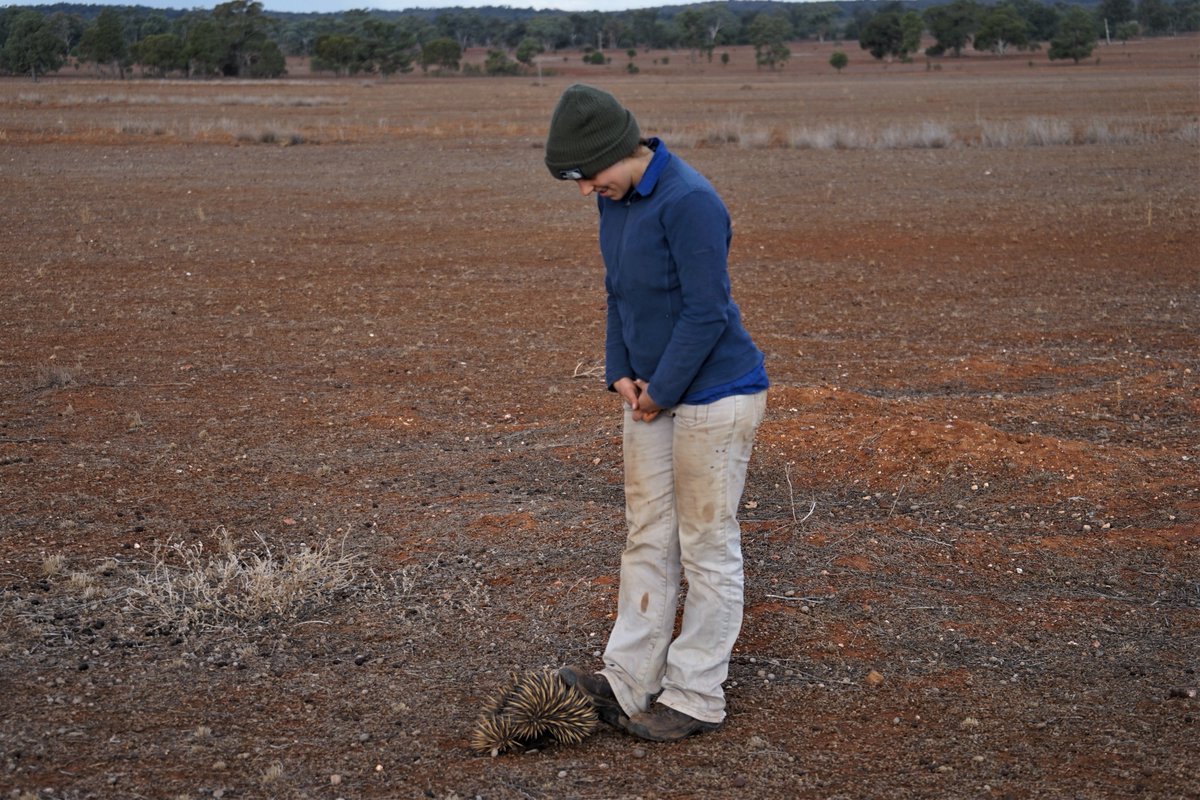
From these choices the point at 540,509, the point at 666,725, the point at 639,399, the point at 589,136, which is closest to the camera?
the point at 589,136

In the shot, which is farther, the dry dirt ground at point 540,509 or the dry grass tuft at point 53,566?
the dry grass tuft at point 53,566

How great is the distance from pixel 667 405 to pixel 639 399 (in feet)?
0.46

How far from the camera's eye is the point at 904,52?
284 ft

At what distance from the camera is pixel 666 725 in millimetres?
3922

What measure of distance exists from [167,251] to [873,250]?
7943 millimetres

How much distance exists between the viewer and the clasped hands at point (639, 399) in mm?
3713

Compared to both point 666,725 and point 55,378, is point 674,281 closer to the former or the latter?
point 666,725

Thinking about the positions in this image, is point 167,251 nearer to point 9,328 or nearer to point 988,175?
point 9,328

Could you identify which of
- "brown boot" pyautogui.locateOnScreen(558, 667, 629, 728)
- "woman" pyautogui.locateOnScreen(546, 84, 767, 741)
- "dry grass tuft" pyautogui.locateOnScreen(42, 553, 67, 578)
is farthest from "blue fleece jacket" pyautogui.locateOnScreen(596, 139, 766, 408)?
"dry grass tuft" pyautogui.locateOnScreen(42, 553, 67, 578)

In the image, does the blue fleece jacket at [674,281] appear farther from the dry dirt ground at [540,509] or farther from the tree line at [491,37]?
the tree line at [491,37]

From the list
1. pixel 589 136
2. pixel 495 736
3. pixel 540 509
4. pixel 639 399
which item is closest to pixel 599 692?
pixel 495 736

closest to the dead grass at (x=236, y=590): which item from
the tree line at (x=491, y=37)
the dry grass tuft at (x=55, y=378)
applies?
the dry grass tuft at (x=55, y=378)

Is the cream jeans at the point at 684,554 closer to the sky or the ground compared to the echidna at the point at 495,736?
closer to the sky

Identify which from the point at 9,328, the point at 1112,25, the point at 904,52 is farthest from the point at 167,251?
the point at 1112,25
